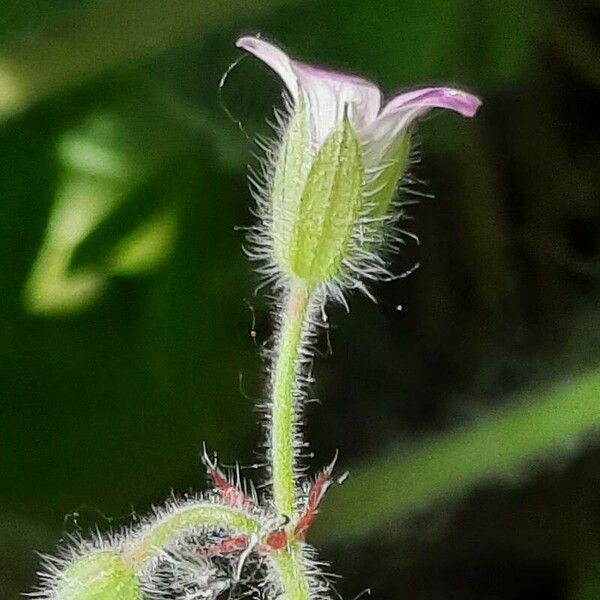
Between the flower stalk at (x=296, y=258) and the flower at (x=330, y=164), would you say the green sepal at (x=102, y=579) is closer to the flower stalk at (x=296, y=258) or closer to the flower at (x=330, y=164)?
the flower stalk at (x=296, y=258)

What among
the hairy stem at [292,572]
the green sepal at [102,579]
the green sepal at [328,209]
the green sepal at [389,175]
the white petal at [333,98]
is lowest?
the hairy stem at [292,572]

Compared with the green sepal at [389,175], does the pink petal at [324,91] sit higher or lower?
higher

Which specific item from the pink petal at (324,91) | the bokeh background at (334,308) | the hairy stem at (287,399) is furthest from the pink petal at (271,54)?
the bokeh background at (334,308)

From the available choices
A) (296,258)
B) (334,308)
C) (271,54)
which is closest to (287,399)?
(296,258)

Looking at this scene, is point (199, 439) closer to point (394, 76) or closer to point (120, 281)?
point (120, 281)

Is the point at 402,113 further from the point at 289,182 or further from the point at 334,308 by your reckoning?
the point at 334,308

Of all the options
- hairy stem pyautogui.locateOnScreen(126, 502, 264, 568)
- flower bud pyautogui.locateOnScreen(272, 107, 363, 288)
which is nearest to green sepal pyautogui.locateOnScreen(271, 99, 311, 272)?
flower bud pyautogui.locateOnScreen(272, 107, 363, 288)

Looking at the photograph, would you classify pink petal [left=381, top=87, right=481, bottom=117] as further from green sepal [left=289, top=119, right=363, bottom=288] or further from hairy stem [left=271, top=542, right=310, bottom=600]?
hairy stem [left=271, top=542, right=310, bottom=600]
